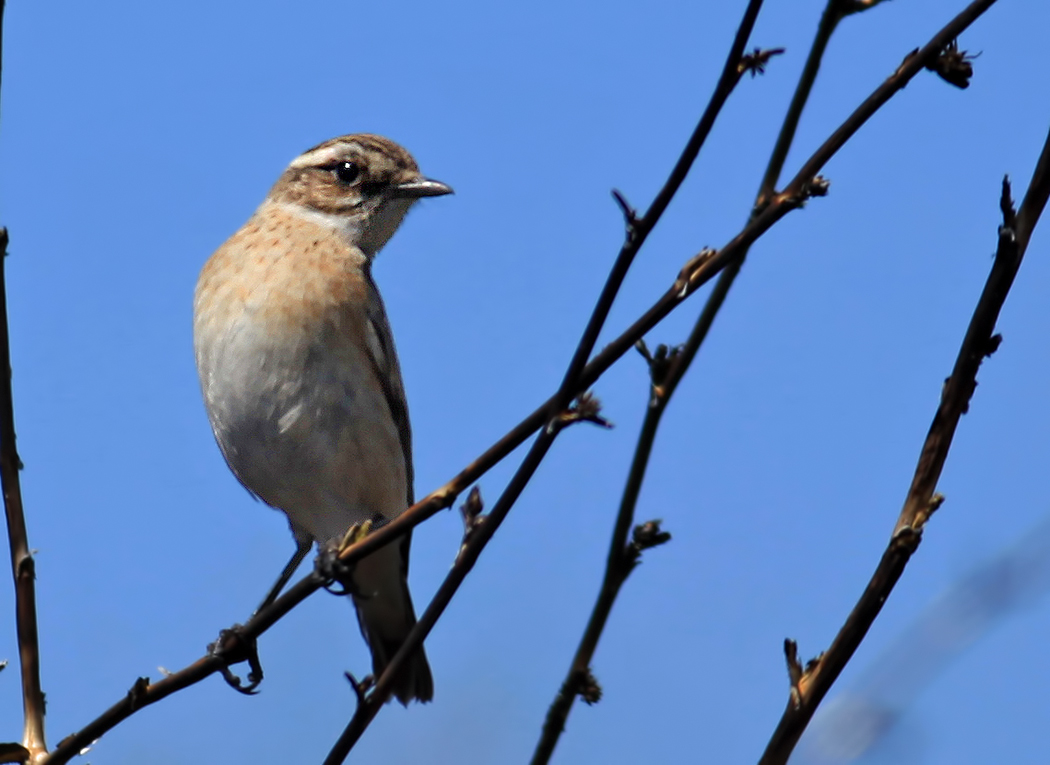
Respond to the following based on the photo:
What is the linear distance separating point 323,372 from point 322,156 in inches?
87.6

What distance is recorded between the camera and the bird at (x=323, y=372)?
7.03 metres

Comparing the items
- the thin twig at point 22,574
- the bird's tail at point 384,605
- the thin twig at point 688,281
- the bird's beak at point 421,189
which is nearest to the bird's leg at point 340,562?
the thin twig at point 688,281

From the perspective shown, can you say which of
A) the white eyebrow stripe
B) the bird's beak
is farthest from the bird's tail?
the white eyebrow stripe

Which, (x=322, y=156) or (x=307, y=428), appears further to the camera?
(x=322, y=156)

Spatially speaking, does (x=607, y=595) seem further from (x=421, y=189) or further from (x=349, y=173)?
(x=349, y=173)

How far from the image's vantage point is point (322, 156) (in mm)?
8594

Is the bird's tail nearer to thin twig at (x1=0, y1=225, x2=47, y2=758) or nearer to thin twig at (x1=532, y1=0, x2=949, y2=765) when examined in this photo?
thin twig at (x1=0, y1=225, x2=47, y2=758)

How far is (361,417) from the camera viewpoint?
23.7ft

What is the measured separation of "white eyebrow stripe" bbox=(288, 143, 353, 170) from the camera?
8492 millimetres

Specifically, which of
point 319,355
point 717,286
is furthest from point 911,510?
point 319,355

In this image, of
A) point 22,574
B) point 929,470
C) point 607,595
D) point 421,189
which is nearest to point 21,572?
point 22,574

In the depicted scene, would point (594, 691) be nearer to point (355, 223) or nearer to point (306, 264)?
point (306, 264)

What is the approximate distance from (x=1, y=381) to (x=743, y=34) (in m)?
2.37

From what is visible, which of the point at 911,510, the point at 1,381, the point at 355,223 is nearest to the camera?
the point at 911,510
